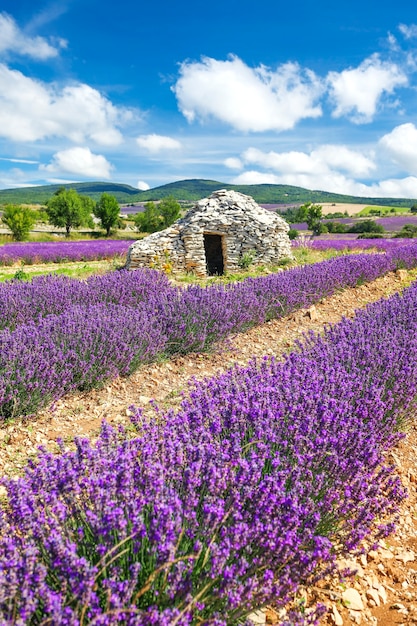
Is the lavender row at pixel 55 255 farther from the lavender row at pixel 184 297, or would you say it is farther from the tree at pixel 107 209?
the tree at pixel 107 209

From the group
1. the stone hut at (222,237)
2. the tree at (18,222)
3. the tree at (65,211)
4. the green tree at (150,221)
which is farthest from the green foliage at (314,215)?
the stone hut at (222,237)

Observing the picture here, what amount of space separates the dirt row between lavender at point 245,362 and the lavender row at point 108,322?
147 millimetres

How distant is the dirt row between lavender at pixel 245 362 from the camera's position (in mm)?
1698

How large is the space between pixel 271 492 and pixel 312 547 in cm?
27

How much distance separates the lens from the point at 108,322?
4.20 m

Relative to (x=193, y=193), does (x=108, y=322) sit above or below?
below

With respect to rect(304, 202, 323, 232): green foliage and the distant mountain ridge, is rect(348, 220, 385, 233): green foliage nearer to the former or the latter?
rect(304, 202, 323, 232): green foliage

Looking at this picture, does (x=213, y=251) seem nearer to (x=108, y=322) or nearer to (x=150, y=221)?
(x=108, y=322)

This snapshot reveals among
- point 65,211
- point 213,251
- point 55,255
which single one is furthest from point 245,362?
point 65,211

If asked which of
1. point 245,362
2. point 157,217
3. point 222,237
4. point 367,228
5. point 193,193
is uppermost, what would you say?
point 193,193

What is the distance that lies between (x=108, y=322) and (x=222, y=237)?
7541 mm

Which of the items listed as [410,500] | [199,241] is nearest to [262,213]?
[199,241]

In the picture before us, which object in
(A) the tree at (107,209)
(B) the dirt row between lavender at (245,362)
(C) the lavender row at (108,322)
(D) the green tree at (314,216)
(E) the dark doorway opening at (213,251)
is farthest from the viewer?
(A) the tree at (107,209)

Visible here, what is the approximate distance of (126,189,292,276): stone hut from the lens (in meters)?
10.6
